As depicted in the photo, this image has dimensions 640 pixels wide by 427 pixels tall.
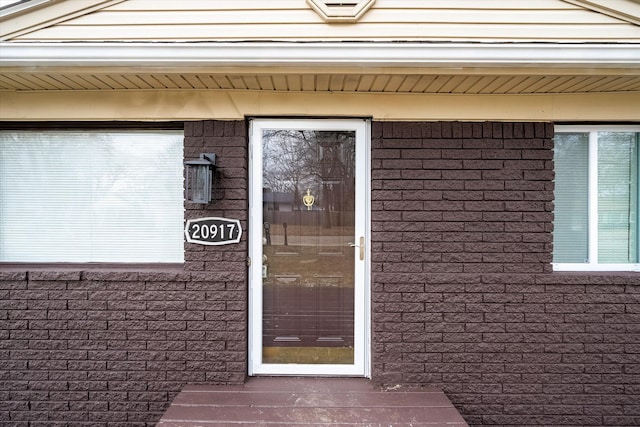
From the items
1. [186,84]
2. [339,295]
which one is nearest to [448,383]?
[339,295]

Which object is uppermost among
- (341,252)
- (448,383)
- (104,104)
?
(104,104)

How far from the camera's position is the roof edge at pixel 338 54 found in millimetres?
2260

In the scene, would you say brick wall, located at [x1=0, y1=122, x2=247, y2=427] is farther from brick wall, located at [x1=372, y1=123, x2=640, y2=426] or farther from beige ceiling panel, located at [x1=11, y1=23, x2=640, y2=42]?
brick wall, located at [x1=372, y1=123, x2=640, y2=426]

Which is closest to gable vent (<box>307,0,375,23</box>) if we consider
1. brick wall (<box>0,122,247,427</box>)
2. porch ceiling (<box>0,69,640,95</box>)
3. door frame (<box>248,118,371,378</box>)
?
porch ceiling (<box>0,69,640,95</box>)

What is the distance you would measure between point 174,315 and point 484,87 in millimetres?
2780

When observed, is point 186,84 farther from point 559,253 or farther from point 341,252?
point 559,253

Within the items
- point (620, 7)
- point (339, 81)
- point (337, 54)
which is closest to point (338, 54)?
point (337, 54)

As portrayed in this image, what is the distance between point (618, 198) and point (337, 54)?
2.48 metres

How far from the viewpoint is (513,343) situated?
9.18 ft

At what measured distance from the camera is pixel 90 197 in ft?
9.69

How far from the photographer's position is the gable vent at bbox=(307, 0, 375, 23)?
236 cm

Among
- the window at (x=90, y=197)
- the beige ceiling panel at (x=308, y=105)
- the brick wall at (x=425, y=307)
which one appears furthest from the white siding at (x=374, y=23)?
the window at (x=90, y=197)

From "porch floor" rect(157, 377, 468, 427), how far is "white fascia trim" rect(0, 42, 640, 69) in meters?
2.20

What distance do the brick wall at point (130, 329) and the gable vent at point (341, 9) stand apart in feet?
3.15
